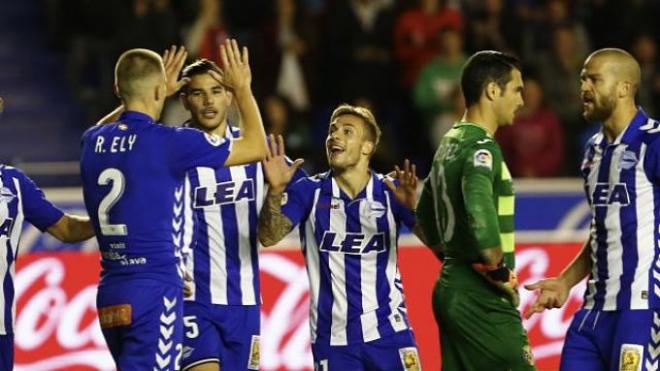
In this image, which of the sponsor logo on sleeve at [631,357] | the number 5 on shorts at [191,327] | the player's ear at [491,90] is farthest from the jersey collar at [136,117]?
the sponsor logo on sleeve at [631,357]

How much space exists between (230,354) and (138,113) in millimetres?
1796

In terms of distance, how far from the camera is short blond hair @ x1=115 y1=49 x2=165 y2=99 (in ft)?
30.1

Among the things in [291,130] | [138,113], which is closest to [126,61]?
[138,113]

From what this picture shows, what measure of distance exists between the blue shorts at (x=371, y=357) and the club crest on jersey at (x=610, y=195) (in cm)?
141

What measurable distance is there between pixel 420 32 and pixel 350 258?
7.62m

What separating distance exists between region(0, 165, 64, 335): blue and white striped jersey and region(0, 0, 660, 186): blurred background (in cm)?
607

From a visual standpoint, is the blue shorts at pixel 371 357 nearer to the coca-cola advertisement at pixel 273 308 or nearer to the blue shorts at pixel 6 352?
the blue shorts at pixel 6 352

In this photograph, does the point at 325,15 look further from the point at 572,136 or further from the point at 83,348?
the point at 83,348

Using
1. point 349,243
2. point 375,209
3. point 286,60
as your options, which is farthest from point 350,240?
point 286,60

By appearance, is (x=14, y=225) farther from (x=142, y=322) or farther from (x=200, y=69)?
(x=200, y=69)

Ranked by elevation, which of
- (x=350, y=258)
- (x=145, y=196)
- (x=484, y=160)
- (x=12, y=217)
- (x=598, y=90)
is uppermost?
(x=598, y=90)

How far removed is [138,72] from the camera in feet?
30.1

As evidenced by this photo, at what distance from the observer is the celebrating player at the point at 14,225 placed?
31.9 feet

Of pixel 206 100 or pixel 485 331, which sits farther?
pixel 206 100
